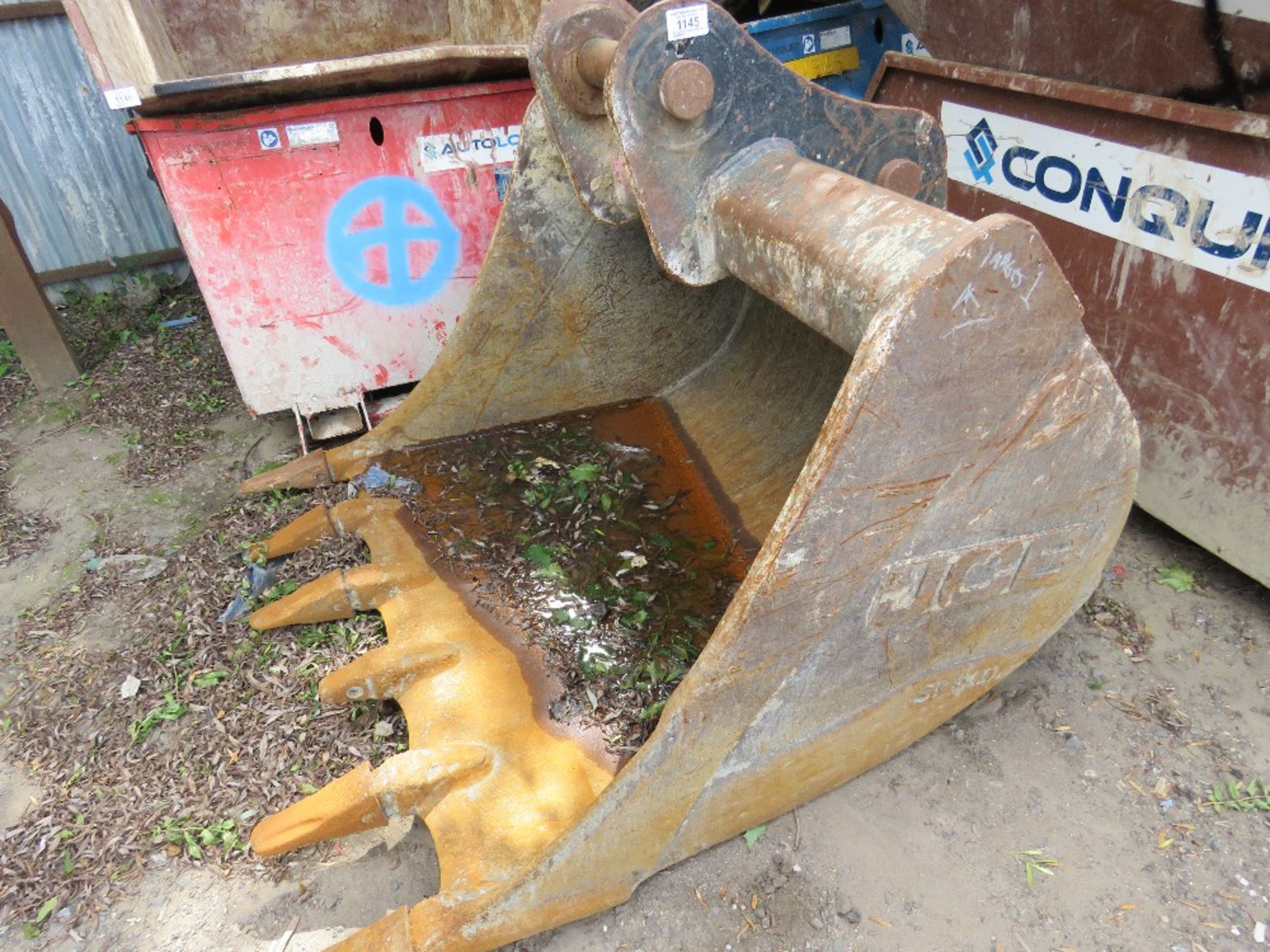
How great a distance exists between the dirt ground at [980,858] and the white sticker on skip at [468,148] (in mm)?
2407

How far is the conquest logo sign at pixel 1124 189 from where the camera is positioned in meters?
2.38

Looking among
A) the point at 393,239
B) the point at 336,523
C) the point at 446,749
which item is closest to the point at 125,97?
the point at 393,239

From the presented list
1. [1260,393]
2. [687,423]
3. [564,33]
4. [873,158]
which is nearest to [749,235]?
[873,158]

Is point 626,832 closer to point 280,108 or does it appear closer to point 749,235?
point 749,235

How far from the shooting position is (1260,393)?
2441mm

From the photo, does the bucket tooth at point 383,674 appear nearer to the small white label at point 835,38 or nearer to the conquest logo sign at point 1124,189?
the conquest logo sign at point 1124,189

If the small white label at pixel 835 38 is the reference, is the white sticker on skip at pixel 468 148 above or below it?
below

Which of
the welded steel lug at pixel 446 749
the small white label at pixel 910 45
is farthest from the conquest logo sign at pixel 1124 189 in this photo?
the welded steel lug at pixel 446 749

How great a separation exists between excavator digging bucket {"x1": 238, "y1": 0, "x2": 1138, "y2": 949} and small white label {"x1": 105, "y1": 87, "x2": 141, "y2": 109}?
1.28m

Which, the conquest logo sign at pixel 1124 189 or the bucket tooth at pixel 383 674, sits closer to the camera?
the bucket tooth at pixel 383 674

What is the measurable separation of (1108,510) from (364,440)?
227cm

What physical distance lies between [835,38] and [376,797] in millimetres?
3664

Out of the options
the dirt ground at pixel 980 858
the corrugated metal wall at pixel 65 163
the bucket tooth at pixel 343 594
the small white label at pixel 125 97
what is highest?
the small white label at pixel 125 97

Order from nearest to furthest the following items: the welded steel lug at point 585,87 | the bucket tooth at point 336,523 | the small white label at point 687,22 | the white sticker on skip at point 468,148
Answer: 1. the small white label at point 687,22
2. the welded steel lug at point 585,87
3. the bucket tooth at point 336,523
4. the white sticker on skip at point 468,148
